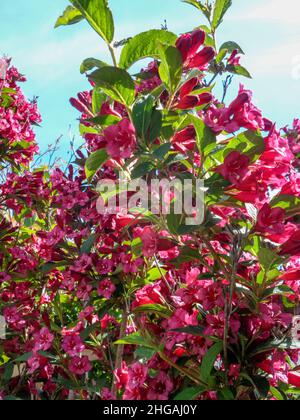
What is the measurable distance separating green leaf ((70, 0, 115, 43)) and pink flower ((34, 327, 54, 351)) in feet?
3.83

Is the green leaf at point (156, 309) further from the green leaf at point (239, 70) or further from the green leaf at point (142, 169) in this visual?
the green leaf at point (239, 70)

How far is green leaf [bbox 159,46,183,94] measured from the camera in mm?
1367

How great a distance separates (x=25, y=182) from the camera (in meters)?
2.89

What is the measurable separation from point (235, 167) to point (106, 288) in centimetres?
82

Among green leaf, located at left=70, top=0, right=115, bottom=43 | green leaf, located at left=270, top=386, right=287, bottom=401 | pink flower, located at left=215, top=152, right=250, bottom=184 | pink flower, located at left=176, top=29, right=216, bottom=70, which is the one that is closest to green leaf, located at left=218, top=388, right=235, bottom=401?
green leaf, located at left=270, top=386, right=287, bottom=401

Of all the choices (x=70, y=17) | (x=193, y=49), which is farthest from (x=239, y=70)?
(x=70, y=17)

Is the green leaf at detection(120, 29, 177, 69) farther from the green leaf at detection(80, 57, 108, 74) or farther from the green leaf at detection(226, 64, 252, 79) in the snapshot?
the green leaf at detection(226, 64, 252, 79)

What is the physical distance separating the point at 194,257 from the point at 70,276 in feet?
2.30

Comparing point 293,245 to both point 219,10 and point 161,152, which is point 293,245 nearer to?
point 161,152

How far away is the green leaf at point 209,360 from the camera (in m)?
1.33

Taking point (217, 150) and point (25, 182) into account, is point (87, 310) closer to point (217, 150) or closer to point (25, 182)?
point (217, 150)

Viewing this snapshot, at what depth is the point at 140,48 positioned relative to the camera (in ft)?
4.71

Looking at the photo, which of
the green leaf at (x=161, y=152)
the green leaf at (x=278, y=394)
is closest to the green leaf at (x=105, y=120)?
the green leaf at (x=161, y=152)
